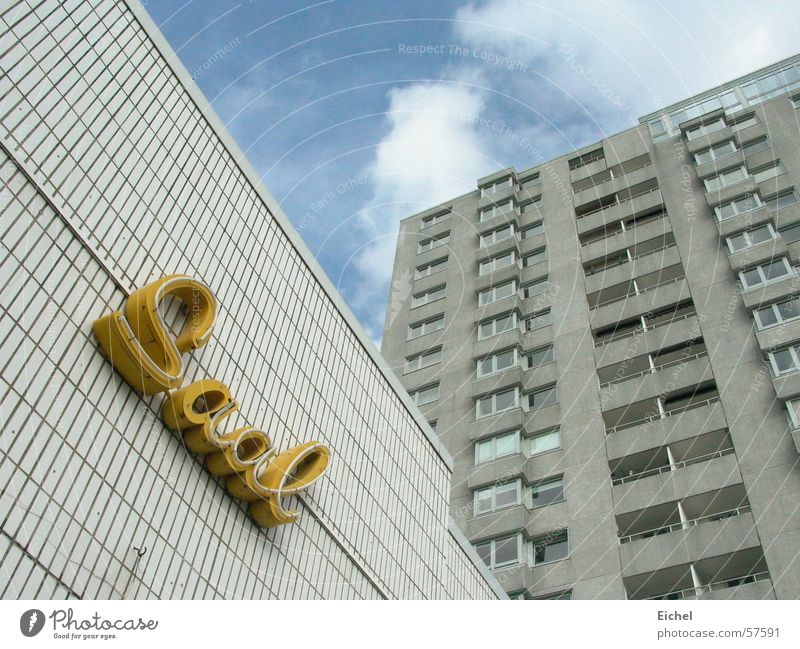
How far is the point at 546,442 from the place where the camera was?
Answer: 43.0 metres

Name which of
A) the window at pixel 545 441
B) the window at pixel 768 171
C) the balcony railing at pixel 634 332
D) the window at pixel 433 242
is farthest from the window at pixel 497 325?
the window at pixel 768 171

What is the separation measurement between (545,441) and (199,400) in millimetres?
30014

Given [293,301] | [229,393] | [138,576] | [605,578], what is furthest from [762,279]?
[138,576]

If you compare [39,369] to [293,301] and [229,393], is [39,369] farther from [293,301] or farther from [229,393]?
[293,301]

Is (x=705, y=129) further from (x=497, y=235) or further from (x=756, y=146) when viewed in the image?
(x=497, y=235)

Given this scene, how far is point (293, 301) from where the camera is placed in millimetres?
20062

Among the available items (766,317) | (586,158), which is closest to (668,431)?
(766,317)

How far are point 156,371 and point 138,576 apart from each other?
321cm

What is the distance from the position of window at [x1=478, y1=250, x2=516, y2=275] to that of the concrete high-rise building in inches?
11.6

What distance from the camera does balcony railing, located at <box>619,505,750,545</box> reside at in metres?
35.3

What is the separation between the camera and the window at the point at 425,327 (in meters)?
53.5

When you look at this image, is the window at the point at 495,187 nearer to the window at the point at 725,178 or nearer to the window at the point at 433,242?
the window at the point at 433,242
